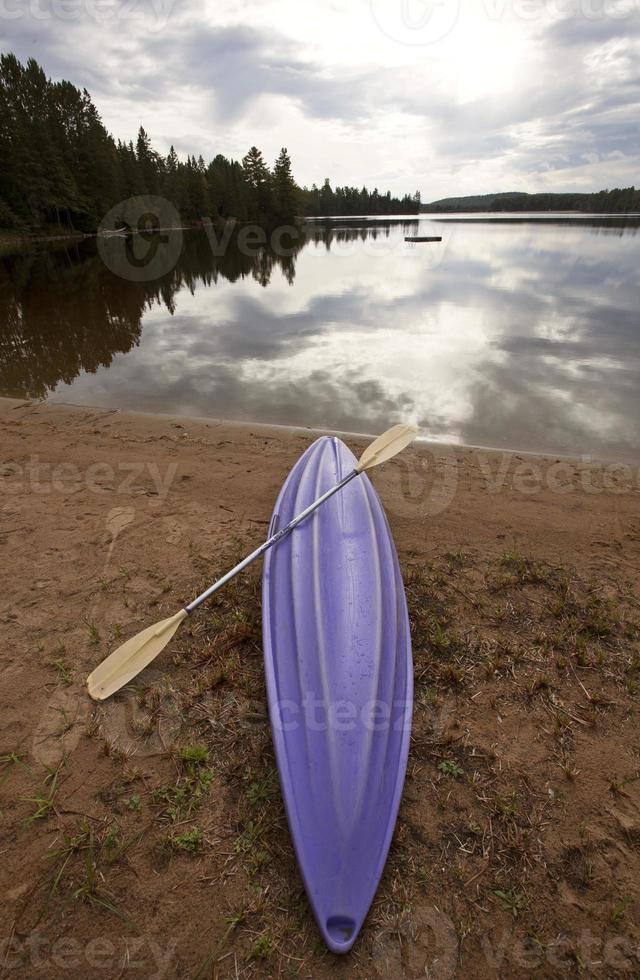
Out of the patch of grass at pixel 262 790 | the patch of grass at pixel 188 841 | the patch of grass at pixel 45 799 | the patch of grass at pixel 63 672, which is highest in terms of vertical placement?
the patch of grass at pixel 63 672

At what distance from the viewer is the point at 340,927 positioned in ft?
6.08

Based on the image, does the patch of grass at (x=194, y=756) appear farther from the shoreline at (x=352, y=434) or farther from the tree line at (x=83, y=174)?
the tree line at (x=83, y=174)

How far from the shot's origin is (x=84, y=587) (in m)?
3.71

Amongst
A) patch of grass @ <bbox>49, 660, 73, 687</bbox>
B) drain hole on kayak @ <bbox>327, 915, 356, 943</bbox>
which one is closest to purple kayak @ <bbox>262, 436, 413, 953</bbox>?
drain hole on kayak @ <bbox>327, 915, 356, 943</bbox>

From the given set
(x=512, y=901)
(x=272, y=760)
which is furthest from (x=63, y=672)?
(x=512, y=901)

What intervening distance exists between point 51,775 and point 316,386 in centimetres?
744

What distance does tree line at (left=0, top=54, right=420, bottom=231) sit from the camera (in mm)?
39344

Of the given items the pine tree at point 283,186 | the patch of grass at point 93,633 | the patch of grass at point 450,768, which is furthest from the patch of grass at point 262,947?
the pine tree at point 283,186

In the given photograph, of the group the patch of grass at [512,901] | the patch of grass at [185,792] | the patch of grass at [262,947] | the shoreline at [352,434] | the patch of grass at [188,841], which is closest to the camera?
the patch of grass at [262,947]

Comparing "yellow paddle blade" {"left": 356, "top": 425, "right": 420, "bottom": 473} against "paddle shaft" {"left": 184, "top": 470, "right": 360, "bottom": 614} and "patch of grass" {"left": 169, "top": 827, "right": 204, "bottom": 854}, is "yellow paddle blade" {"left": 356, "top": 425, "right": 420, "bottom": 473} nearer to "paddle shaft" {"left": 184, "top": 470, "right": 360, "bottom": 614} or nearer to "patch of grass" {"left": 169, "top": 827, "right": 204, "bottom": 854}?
"paddle shaft" {"left": 184, "top": 470, "right": 360, "bottom": 614}

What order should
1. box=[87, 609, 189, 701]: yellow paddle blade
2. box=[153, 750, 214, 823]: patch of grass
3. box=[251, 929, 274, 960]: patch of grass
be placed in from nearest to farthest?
box=[251, 929, 274, 960]: patch of grass → box=[153, 750, 214, 823]: patch of grass → box=[87, 609, 189, 701]: yellow paddle blade

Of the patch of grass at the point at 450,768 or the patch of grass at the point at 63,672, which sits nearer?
the patch of grass at the point at 450,768

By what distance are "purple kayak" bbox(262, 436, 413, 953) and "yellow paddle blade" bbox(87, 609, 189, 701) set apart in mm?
696

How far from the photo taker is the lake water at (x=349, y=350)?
25.2 ft
